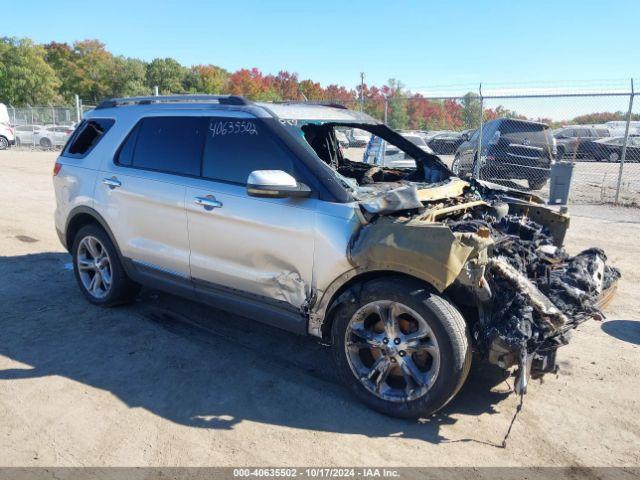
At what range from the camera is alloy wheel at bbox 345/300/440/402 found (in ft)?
11.0

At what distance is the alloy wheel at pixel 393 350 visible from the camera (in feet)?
11.0

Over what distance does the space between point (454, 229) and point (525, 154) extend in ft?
33.9

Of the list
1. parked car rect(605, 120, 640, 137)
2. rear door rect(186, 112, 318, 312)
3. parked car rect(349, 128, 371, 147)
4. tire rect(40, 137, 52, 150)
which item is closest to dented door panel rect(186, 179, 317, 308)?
rear door rect(186, 112, 318, 312)

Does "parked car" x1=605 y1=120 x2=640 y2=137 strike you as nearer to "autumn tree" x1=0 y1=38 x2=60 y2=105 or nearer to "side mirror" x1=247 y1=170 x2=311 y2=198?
"side mirror" x1=247 y1=170 x2=311 y2=198

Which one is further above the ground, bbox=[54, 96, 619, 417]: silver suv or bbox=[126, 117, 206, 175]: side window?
bbox=[126, 117, 206, 175]: side window

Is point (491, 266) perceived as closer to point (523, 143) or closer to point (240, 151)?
point (240, 151)

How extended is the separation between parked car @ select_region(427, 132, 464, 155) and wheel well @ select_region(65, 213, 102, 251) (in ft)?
59.8

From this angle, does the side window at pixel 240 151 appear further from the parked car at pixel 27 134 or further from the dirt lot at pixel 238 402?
the parked car at pixel 27 134

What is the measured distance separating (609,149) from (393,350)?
69.4 ft

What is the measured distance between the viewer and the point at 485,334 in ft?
10.9

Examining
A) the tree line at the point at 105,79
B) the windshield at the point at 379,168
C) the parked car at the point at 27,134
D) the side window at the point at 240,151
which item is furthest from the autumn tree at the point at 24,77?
the side window at the point at 240,151

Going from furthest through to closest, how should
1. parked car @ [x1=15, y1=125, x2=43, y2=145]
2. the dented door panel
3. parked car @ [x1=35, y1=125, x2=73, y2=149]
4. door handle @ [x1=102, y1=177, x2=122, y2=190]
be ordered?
parked car @ [x1=15, y1=125, x2=43, y2=145]
parked car @ [x1=35, y1=125, x2=73, y2=149]
door handle @ [x1=102, y1=177, x2=122, y2=190]
the dented door panel

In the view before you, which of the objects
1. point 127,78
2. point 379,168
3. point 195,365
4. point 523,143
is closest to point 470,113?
point 523,143

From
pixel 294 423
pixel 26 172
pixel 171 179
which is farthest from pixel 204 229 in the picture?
pixel 26 172
